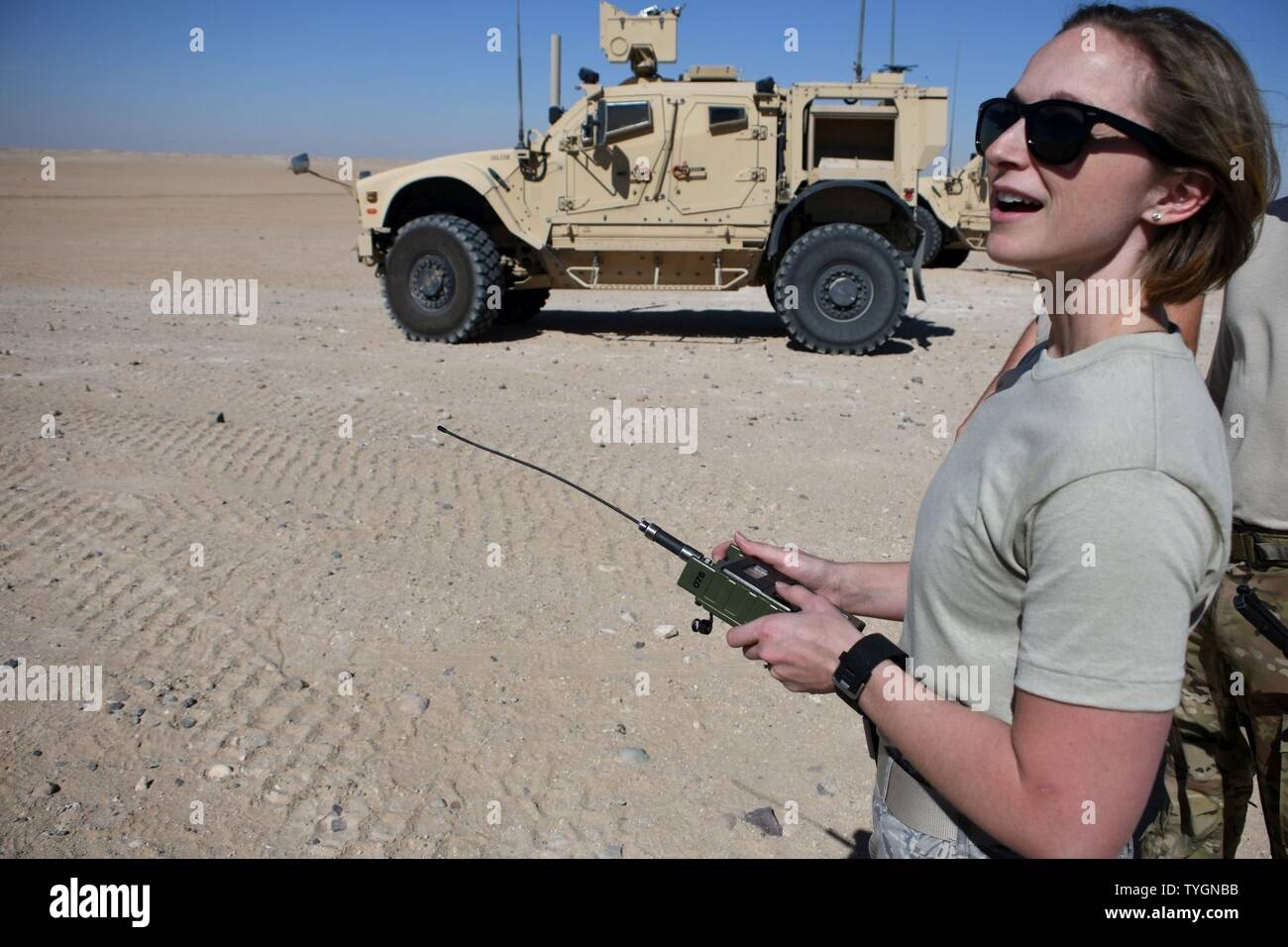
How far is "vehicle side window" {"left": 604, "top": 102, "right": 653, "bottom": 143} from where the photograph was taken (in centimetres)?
1002

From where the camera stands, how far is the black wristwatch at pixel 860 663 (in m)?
1.38

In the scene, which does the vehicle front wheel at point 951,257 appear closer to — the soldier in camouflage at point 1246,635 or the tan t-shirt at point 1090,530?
the soldier in camouflage at point 1246,635

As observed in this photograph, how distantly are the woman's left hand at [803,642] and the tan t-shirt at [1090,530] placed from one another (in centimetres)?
16

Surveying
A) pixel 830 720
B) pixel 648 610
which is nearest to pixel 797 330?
pixel 648 610

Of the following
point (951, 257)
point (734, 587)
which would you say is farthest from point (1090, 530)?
point (951, 257)

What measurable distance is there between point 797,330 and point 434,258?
134 inches

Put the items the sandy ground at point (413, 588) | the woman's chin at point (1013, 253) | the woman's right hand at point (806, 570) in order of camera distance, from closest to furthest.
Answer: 1. the woman's chin at point (1013, 253)
2. the woman's right hand at point (806, 570)
3. the sandy ground at point (413, 588)

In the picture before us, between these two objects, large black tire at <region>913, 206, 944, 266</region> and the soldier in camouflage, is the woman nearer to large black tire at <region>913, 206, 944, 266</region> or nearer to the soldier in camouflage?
the soldier in camouflage

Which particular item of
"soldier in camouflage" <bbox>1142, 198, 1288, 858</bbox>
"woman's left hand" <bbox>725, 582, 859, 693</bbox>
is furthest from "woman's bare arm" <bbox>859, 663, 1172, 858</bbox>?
"soldier in camouflage" <bbox>1142, 198, 1288, 858</bbox>

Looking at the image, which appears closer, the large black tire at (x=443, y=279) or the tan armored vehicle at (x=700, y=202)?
the tan armored vehicle at (x=700, y=202)

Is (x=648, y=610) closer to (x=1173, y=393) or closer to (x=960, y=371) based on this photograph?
(x=1173, y=393)

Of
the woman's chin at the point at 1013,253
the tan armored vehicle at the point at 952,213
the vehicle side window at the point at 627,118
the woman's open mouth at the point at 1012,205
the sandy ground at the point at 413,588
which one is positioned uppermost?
the vehicle side window at the point at 627,118

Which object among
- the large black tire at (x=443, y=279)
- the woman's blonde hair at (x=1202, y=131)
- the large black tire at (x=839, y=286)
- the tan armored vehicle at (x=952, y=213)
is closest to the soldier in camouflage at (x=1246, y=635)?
the woman's blonde hair at (x=1202, y=131)

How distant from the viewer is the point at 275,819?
9.77 feet
